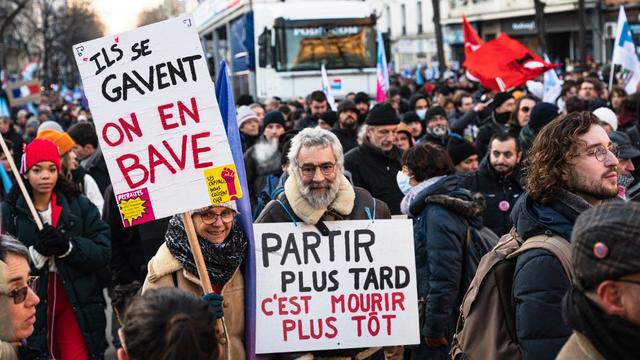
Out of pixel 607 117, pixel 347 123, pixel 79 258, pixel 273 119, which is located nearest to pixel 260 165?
pixel 273 119

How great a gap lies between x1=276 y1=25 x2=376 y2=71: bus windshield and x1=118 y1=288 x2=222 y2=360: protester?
18.4m

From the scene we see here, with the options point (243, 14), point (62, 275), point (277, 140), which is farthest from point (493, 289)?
point (243, 14)

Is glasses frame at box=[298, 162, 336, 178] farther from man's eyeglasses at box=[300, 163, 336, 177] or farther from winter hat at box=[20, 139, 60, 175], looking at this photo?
winter hat at box=[20, 139, 60, 175]

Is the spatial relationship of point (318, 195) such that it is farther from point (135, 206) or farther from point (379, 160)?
point (379, 160)

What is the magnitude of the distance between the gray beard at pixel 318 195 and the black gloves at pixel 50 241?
2.04 m

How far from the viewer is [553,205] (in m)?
3.50

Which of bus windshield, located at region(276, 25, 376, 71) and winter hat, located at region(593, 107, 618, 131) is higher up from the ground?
bus windshield, located at region(276, 25, 376, 71)

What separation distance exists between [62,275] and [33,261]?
22cm

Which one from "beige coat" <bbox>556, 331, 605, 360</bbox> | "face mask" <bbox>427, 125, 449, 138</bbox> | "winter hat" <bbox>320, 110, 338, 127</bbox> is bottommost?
"beige coat" <bbox>556, 331, 605, 360</bbox>

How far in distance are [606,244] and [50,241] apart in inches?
168

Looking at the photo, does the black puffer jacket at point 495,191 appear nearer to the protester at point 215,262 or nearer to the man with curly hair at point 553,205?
the protester at point 215,262

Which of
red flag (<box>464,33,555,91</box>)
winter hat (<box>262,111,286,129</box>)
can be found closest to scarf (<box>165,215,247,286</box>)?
winter hat (<box>262,111,286,129</box>)

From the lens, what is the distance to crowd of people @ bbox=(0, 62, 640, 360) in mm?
2596

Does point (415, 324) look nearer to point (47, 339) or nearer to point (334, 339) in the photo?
point (334, 339)
